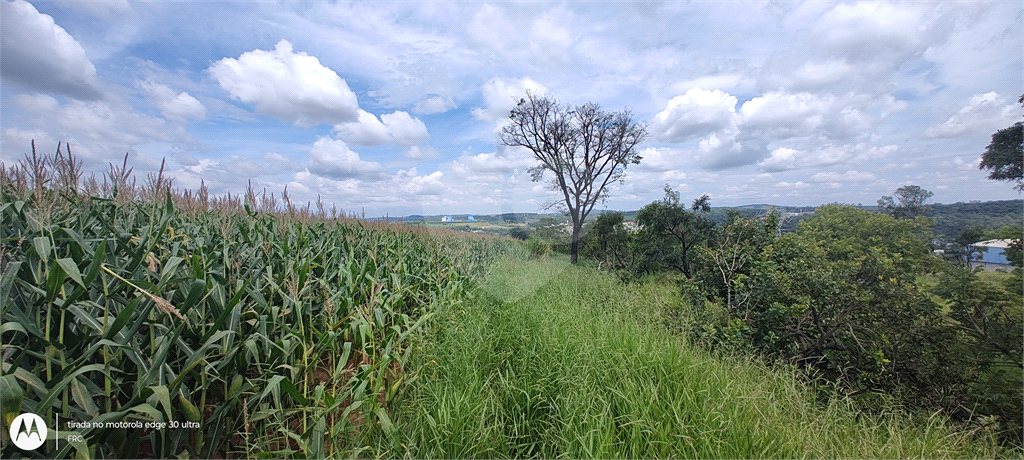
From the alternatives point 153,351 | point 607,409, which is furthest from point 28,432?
point 607,409

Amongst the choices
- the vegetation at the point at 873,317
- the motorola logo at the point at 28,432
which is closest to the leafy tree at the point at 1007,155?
the vegetation at the point at 873,317

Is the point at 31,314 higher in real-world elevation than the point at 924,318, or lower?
higher

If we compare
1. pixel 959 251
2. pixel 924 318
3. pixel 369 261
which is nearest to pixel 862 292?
pixel 924 318

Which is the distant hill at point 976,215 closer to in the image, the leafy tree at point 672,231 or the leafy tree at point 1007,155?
the leafy tree at point 1007,155

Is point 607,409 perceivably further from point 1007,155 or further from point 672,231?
point 672,231

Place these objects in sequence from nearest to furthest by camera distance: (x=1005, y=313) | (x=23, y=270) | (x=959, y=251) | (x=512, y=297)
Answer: (x=23, y=270)
(x=1005, y=313)
(x=959, y=251)
(x=512, y=297)

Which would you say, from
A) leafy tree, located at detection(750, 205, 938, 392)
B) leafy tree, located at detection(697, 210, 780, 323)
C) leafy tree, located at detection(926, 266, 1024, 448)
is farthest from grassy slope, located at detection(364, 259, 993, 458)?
leafy tree, located at detection(697, 210, 780, 323)

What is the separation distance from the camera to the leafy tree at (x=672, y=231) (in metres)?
8.16

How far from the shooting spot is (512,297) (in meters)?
4.65

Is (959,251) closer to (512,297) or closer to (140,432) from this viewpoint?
(512,297)

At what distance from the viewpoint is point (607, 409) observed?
81.9 inches

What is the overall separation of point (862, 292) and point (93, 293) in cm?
676

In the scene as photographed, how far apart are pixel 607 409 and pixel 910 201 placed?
509 cm

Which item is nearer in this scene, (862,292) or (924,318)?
(924,318)
